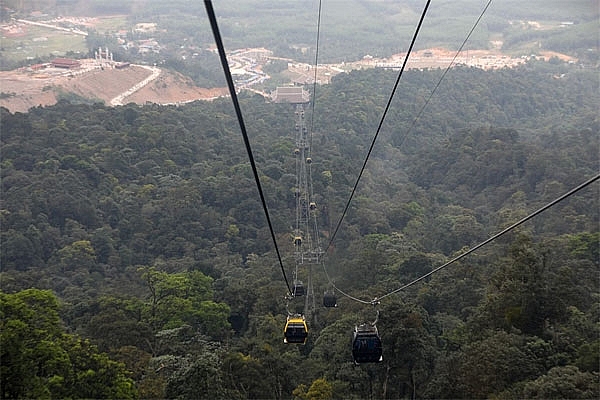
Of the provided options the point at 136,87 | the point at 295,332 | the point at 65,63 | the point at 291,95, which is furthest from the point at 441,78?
the point at 295,332

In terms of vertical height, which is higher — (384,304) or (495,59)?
(495,59)

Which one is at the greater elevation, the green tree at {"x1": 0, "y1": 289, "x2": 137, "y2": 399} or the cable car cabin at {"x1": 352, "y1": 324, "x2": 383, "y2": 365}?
the cable car cabin at {"x1": 352, "y1": 324, "x2": 383, "y2": 365}

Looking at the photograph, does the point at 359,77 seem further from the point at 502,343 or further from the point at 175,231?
the point at 502,343

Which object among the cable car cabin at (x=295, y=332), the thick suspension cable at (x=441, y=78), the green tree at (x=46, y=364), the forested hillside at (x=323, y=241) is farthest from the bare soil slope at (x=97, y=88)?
the cable car cabin at (x=295, y=332)

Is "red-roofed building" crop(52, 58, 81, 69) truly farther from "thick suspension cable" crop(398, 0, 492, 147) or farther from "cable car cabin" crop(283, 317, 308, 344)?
"cable car cabin" crop(283, 317, 308, 344)

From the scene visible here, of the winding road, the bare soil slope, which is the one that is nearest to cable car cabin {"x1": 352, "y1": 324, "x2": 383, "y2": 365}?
the bare soil slope

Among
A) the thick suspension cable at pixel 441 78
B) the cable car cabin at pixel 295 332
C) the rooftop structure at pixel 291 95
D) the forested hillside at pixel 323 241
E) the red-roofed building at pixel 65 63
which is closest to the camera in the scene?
the cable car cabin at pixel 295 332

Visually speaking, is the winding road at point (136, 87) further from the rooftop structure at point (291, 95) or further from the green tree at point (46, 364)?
the green tree at point (46, 364)

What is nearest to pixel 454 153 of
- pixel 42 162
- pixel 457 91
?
pixel 457 91

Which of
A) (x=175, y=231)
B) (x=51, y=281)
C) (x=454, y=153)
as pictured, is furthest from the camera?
(x=454, y=153)
